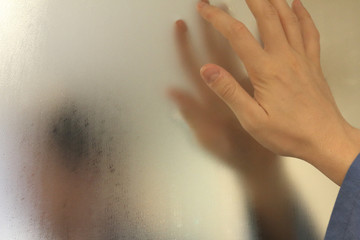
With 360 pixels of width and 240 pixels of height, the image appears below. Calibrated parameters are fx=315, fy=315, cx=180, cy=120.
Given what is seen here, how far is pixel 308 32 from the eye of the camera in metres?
0.35

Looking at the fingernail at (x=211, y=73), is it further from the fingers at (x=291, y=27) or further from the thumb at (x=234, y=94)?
the fingers at (x=291, y=27)

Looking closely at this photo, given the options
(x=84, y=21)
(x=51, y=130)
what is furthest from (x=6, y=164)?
(x=84, y=21)

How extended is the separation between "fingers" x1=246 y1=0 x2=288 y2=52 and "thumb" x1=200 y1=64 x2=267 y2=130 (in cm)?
→ 6

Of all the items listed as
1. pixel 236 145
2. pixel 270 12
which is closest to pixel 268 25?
pixel 270 12

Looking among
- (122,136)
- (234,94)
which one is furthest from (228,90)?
(122,136)

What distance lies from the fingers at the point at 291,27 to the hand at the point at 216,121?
0.22 feet

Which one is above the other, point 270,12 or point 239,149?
point 270,12

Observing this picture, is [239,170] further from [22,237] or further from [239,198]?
[22,237]

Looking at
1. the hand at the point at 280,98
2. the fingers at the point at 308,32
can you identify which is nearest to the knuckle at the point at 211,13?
the hand at the point at 280,98

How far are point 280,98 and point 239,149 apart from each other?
2.6 inches

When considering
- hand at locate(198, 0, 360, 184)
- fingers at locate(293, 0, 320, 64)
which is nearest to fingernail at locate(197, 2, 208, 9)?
hand at locate(198, 0, 360, 184)

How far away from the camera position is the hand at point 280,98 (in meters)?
0.29

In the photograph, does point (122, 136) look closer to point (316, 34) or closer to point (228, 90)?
point (228, 90)

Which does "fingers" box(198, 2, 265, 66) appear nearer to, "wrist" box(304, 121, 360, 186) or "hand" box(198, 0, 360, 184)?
"hand" box(198, 0, 360, 184)
